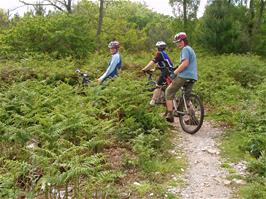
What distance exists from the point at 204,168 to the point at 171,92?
7.74ft

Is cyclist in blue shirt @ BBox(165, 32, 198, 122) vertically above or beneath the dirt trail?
above

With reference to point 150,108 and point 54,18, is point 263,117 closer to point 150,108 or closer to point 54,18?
point 150,108

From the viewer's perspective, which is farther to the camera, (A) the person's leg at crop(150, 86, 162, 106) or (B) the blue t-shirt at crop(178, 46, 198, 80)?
(A) the person's leg at crop(150, 86, 162, 106)

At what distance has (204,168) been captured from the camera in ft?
21.0

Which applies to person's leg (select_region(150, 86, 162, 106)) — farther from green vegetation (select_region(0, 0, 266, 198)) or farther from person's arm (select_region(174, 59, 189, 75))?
person's arm (select_region(174, 59, 189, 75))

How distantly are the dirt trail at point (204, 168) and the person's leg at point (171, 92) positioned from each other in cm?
47

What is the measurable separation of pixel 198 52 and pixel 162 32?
17391mm

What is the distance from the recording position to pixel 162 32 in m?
44.6

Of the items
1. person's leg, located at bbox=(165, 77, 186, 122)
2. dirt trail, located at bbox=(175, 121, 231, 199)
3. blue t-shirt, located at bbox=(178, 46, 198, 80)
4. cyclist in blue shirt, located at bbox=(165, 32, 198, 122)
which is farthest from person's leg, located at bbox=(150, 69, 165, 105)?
blue t-shirt, located at bbox=(178, 46, 198, 80)

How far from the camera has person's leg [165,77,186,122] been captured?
8070 millimetres

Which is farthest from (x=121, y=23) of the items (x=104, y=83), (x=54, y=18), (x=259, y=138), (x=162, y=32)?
(x=259, y=138)

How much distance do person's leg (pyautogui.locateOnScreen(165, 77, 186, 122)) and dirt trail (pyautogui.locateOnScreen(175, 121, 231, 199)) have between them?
47 cm

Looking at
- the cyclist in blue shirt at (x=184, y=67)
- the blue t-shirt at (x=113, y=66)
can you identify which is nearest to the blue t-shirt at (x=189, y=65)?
the cyclist in blue shirt at (x=184, y=67)

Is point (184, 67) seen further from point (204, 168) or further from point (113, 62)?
point (204, 168)
